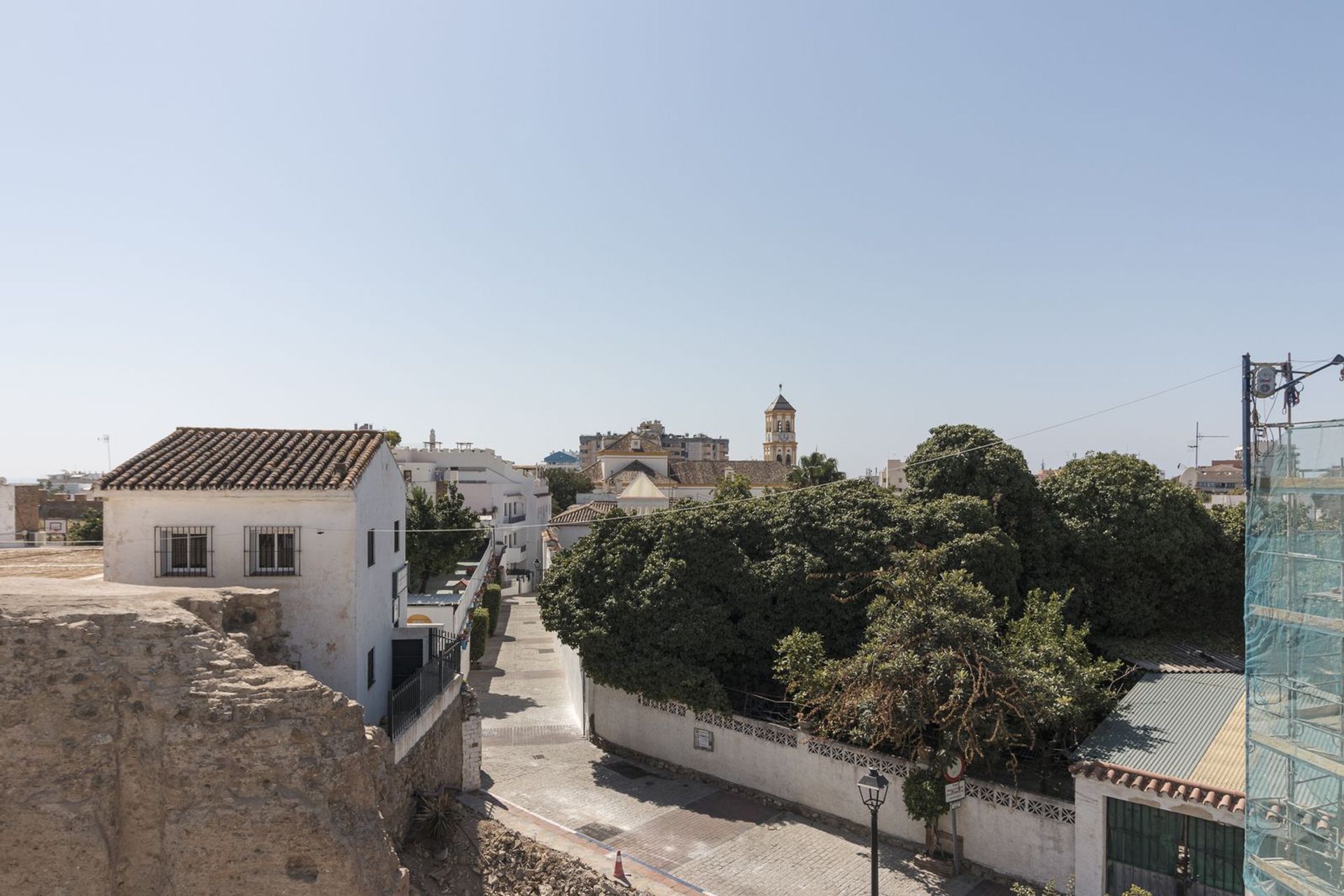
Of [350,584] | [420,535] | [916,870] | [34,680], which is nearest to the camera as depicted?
[34,680]

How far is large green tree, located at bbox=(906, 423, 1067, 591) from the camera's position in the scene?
1952 centimetres

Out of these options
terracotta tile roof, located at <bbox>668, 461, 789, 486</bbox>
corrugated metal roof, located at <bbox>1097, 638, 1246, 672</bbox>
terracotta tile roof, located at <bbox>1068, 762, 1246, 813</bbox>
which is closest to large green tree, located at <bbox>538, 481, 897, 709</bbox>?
terracotta tile roof, located at <bbox>1068, 762, 1246, 813</bbox>

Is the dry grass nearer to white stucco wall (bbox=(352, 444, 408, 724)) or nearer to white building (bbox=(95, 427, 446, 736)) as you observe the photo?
white building (bbox=(95, 427, 446, 736))

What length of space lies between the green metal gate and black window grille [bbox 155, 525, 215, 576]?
15.1m

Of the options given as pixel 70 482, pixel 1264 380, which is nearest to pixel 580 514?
pixel 1264 380

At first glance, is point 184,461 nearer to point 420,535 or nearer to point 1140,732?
point 420,535

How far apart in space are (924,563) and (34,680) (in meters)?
14.3

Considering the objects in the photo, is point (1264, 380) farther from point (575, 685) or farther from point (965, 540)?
point (575, 685)

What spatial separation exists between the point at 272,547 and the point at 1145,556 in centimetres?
1911

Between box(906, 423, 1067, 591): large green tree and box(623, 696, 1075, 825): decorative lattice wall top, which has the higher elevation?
box(906, 423, 1067, 591): large green tree

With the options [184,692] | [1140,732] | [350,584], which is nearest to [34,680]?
[184,692]

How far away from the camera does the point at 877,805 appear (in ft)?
36.5

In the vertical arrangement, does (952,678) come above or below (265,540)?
below

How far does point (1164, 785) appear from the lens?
12086 mm
